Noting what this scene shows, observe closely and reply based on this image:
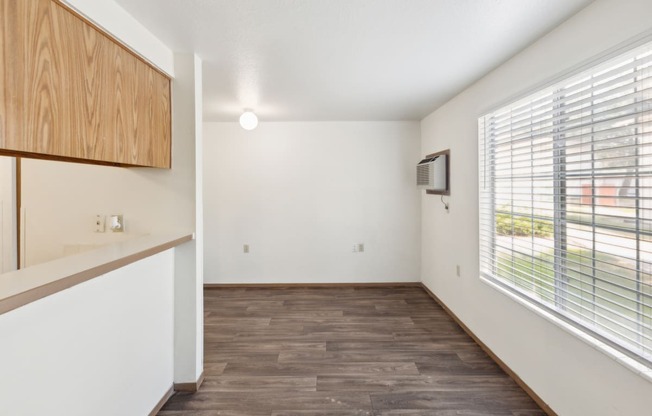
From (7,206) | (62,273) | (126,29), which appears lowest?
(62,273)

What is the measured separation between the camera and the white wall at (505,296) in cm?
150

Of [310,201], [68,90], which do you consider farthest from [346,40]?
[310,201]

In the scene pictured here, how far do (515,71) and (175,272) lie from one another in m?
2.79

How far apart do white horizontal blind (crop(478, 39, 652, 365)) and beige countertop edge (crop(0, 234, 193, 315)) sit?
91.8 inches

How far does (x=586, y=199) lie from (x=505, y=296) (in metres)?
0.99

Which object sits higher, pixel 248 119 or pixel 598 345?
pixel 248 119

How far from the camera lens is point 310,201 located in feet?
15.1

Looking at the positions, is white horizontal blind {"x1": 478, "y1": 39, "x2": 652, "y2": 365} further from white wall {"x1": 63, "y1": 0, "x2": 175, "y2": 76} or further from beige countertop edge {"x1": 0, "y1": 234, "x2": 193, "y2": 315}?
white wall {"x1": 63, "y1": 0, "x2": 175, "y2": 76}

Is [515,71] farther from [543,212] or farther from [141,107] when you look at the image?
[141,107]

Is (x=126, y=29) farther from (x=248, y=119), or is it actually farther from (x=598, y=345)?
(x=598, y=345)

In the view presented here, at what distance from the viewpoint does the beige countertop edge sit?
3.34 ft

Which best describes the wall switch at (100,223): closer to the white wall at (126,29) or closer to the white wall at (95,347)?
the white wall at (95,347)

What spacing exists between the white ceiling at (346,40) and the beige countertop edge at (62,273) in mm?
1275

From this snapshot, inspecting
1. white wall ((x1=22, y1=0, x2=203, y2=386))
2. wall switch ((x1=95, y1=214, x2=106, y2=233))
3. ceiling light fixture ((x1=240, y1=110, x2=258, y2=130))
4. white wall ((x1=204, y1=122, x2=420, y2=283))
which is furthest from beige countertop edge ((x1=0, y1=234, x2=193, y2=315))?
white wall ((x1=204, y1=122, x2=420, y2=283))
